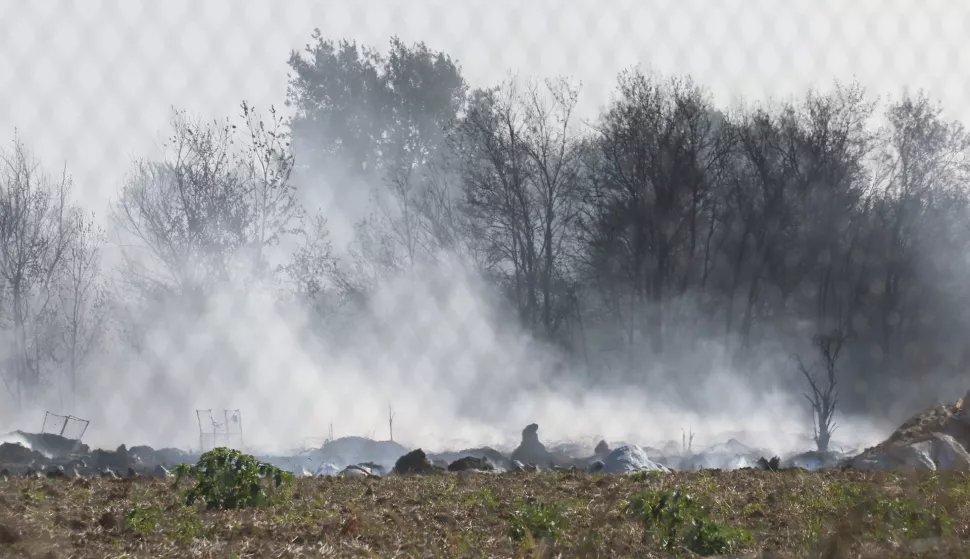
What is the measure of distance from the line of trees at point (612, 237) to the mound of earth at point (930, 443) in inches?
783

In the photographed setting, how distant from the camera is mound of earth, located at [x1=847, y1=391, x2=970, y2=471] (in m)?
13.0

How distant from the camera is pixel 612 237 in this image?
124ft

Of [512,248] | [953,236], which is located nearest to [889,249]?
[953,236]

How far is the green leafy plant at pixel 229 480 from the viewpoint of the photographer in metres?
7.87

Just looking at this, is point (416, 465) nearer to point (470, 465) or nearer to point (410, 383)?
point (470, 465)

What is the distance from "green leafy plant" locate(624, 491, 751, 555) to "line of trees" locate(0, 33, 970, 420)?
2900 centimetres

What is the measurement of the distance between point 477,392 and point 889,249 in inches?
770

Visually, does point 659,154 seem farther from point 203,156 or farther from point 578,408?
point 203,156

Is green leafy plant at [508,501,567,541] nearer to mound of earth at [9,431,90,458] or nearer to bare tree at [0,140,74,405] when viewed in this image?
mound of earth at [9,431,90,458]

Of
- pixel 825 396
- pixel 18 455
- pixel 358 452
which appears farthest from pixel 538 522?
pixel 825 396

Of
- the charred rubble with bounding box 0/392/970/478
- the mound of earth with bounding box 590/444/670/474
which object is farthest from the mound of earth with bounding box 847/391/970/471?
the mound of earth with bounding box 590/444/670/474

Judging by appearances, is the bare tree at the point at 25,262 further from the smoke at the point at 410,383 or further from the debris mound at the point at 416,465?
the debris mound at the point at 416,465

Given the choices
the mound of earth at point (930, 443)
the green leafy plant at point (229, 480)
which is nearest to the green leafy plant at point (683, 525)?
the green leafy plant at point (229, 480)

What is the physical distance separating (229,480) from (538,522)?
257 centimetres
